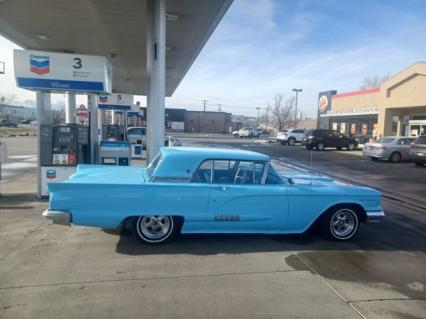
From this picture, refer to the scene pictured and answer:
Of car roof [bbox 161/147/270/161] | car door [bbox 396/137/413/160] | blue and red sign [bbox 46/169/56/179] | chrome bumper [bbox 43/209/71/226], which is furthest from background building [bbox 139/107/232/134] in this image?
chrome bumper [bbox 43/209/71/226]

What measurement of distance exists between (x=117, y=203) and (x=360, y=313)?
3.24 m

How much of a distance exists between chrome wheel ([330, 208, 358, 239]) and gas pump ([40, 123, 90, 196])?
18.7 ft

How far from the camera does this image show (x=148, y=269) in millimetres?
4383

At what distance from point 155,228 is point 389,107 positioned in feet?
92.5

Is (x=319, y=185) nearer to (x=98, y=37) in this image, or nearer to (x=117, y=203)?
(x=117, y=203)

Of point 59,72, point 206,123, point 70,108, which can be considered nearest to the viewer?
point 59,72

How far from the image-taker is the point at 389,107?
28.5 m

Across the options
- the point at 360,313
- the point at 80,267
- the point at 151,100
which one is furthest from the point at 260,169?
the point at 151,100

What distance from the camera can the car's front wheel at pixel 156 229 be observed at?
5.12 metres

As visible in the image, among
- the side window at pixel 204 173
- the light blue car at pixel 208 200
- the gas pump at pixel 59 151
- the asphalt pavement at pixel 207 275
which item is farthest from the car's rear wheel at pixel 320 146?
the side window at pixel 204 173

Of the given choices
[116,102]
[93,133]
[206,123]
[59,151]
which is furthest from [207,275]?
[206,123]

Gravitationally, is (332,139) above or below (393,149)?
above

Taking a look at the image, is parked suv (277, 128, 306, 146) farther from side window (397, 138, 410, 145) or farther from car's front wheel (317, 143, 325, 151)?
side window (397, 138, 410, 145)

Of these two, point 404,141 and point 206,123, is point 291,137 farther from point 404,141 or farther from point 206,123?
point 206,123
